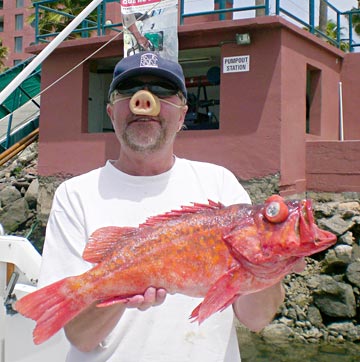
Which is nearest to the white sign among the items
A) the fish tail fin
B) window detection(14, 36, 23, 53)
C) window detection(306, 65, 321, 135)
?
window detection(306, 65, 321, 135)

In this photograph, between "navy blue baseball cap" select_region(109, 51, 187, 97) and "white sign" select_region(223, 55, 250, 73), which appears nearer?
"navy blue baseball cap" select_region(109, 51, 187, 97)

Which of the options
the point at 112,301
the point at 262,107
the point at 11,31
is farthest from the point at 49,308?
the point at 11,31

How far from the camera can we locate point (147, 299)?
6.24 ft

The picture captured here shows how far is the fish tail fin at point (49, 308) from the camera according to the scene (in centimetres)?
184

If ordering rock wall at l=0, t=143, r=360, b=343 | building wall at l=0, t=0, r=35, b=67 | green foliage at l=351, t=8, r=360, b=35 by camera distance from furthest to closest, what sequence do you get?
1. building wall at l=0, t=0, r=35, b=67
2. green foliage at l=351, t=8, r=360, b=35
3. rock wall at l=0, t=143, r=360, b=343

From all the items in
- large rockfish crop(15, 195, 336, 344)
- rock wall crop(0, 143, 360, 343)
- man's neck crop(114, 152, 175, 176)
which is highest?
man's neck crop(114, 152, 175, 176)

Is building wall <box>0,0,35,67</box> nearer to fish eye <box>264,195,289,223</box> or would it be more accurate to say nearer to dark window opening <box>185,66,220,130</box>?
dark window opening <box>185,66,220,130</box>

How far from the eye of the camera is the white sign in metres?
10.5

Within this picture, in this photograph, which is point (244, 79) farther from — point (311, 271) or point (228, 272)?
point (228, 272)

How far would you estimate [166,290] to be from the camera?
6.33ft

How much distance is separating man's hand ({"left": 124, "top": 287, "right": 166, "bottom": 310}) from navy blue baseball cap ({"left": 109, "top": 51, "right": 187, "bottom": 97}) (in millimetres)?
940

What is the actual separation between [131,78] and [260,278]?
1.05 m

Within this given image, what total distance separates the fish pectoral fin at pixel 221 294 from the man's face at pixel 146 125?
741mm

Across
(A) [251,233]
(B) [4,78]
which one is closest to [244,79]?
(A) [251,233]
